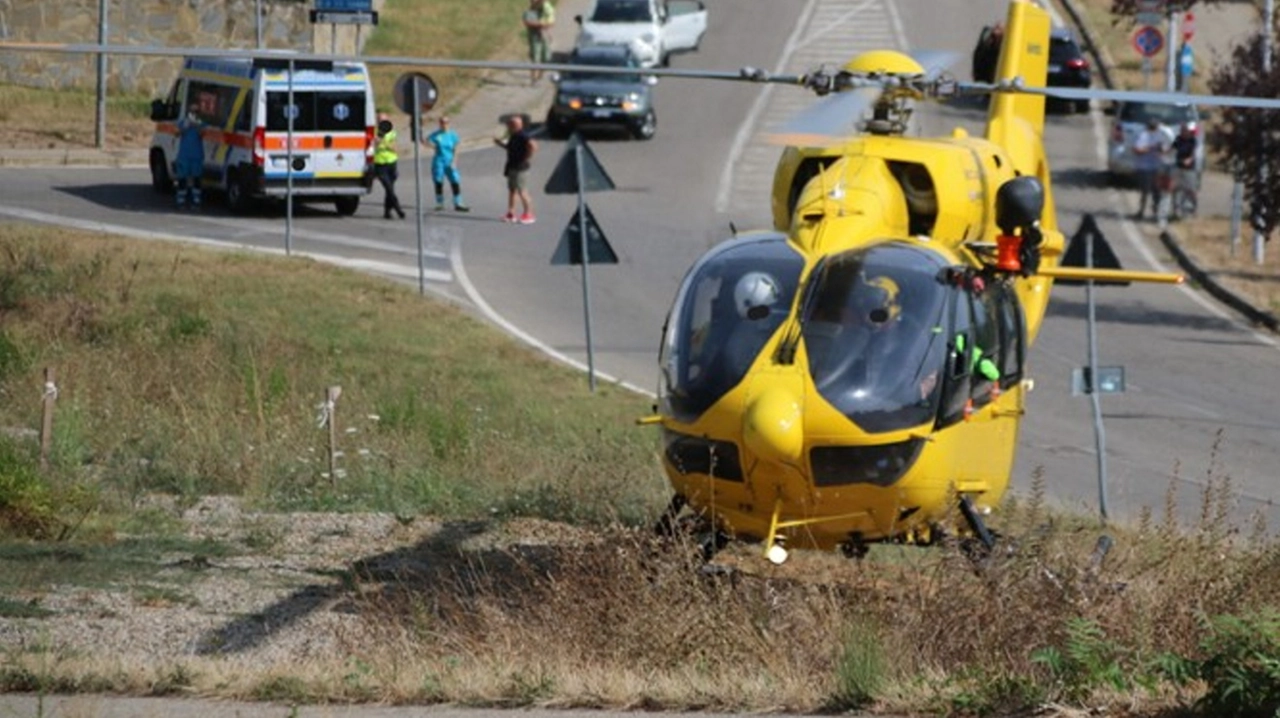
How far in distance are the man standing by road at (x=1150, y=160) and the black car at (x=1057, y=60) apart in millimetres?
5387

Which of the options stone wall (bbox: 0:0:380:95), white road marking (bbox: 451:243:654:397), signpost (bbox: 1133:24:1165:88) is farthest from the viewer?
→ stone wall (bbox: 0:0:380:95)

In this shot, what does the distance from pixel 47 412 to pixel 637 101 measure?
27.6m

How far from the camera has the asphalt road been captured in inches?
976

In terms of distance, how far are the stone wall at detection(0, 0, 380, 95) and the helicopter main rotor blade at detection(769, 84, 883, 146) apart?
30.5 m

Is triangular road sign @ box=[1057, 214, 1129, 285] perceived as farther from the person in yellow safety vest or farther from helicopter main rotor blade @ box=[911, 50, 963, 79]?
the person in yellow safety vest

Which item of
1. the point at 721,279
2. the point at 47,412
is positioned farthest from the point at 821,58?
the point at 721,279

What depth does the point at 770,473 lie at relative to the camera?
12.6 m

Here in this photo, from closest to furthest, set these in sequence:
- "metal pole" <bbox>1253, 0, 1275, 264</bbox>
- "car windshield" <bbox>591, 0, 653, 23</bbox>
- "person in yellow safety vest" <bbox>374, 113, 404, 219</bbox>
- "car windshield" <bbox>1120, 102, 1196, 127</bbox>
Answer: "metal pole" <bbox>1253, 0, 1275, 264</bbox> < "person in yellow safety vest" <bbox>374, 113, 404, 219</bbox> < "car windshield" <bbox>1120, 102, 1196, 127</bbox> < "car windshield" <bbox>591, 0, 653, 23</bbox>

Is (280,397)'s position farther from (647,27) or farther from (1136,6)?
(647,27)

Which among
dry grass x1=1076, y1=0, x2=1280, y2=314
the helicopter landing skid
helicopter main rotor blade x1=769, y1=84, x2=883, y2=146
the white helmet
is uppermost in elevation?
helicopter main rotor blade x1=769, y1=84, x2=883, y2=146

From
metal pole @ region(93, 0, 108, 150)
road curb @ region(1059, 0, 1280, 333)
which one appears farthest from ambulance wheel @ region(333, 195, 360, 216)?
road curb @ region(1059, 0, 1280, 333)

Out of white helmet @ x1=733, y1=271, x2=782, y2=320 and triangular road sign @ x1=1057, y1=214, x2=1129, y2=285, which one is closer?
white helmet @ x1=733, y1=271, x2=782, y2=320

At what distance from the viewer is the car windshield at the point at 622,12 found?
1976 inches

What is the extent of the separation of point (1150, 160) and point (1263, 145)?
7.79m
